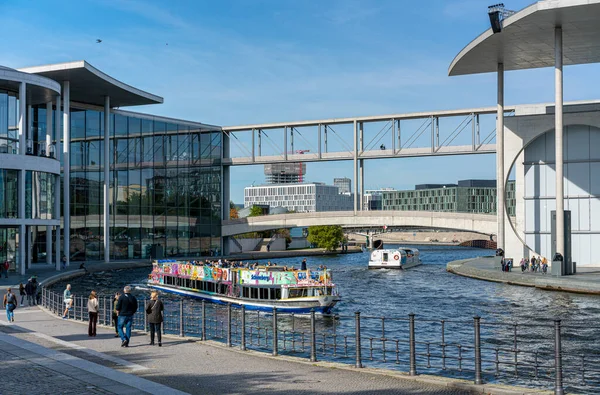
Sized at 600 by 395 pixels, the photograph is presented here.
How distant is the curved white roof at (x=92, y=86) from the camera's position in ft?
217

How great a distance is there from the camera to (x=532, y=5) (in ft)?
169

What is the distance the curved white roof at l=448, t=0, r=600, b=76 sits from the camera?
5103 cm

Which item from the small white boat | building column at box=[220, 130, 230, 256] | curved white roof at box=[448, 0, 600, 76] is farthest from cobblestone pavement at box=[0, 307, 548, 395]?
building column at box=[220, 130, 230, 256]

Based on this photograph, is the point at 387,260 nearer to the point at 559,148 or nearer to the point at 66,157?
the point at 559,148

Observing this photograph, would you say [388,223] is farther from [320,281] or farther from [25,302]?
[25,302]

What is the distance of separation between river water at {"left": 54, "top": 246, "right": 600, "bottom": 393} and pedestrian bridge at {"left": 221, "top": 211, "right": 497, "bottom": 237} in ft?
45.4

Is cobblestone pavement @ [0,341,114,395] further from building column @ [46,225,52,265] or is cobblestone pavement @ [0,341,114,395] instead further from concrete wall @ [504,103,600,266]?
building column @ [46,225,52,265]

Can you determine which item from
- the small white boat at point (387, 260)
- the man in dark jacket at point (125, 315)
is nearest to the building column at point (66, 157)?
the small white boat at point (387, 260)

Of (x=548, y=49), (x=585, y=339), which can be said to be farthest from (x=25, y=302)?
(x=548, y=49)

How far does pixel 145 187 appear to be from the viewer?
283 ft

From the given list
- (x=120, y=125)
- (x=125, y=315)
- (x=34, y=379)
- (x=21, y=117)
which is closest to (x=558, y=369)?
(x=34, y=379)

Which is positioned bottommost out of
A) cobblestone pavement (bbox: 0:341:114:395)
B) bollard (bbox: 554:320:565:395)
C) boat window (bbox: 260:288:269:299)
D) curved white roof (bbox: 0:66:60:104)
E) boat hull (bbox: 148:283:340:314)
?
boat hull (bbox: 148:283:340:314)

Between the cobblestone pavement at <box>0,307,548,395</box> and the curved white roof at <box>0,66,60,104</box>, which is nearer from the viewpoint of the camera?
the cobblestone pavement at <box>0,307,548,395</box>

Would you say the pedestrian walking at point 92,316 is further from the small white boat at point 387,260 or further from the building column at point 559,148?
the small white boat at point 387,260
